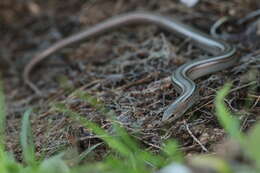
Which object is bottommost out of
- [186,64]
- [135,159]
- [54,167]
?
[135,159]

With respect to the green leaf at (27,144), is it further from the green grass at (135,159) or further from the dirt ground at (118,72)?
the dirt ground at (118,72)

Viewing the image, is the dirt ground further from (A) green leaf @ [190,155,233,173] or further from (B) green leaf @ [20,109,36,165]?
(A) green leaf @ [190,155,233,173]

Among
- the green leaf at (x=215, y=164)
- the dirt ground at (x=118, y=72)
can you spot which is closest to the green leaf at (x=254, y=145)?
the green leaf at (x=215, y=164)

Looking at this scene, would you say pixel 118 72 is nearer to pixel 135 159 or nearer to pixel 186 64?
pixel 186 64

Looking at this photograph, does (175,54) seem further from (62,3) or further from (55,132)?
(62,3)

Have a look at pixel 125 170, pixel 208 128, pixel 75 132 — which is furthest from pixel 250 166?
pixel 75 132

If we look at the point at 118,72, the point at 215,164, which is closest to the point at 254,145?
the point at 215,164
